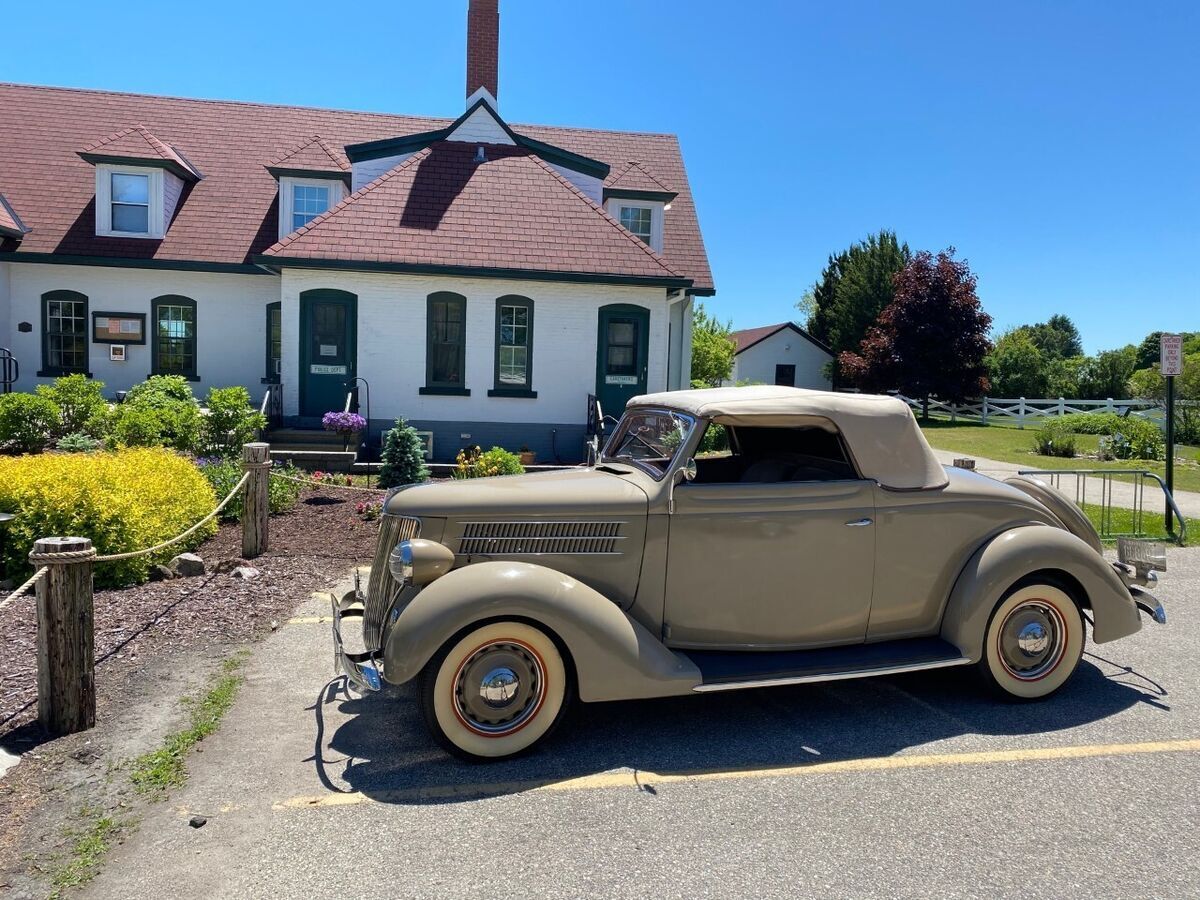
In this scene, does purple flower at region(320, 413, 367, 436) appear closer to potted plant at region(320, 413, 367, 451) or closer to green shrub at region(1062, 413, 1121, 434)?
potted plant at region(320, 413, 367, 451)

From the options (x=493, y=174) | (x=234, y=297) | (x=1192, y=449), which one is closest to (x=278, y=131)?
(x=234, y=297)

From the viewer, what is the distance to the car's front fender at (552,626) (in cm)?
405

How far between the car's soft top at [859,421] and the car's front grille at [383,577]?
1.74m

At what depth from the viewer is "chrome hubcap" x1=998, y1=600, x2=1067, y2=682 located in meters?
5.02

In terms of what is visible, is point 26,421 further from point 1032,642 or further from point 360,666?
point 1032,642

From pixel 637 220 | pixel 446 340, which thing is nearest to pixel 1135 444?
pixel 637 220

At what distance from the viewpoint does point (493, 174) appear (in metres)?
17.7

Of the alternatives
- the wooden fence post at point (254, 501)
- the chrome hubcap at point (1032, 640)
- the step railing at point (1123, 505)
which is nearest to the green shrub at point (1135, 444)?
the step railing at point (1123, 505)

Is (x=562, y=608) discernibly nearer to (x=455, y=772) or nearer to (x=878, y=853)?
(x=455, y=772)

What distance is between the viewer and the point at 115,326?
17625mm

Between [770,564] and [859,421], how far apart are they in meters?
1.03

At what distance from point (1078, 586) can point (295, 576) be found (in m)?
6.17

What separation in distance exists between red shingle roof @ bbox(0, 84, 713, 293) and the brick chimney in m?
2.60

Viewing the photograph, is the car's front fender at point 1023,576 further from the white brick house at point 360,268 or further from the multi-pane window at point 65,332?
the multi-pane window at point 65,332
